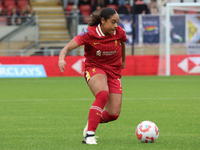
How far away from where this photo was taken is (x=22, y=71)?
62.2 feet

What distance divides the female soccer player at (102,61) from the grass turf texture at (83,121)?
0.34m

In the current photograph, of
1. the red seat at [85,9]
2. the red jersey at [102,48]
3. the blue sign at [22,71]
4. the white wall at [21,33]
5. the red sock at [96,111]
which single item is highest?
the red jersey at [102,48]

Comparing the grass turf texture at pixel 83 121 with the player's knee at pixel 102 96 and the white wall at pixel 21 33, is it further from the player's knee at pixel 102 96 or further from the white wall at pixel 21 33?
the white wall at pixel 21 33

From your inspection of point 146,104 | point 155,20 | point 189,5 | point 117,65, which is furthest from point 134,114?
point 155,20

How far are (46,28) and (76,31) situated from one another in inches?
110

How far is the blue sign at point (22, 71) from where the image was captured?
18859mm

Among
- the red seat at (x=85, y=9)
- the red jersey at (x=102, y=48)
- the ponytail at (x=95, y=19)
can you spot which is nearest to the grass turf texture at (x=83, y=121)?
the red jersey at (x=102, y=48)

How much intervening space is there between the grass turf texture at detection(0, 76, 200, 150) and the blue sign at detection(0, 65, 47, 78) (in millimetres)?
7115

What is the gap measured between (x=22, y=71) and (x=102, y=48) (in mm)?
14335

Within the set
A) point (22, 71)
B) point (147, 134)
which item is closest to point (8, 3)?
point (22, 71)

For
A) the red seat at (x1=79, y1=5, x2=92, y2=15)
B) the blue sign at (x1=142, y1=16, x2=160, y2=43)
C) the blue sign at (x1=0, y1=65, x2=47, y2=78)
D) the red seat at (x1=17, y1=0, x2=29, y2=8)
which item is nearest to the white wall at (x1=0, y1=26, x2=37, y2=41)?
the red seat at (x1=79, y1=5, x2=92, y2=15)

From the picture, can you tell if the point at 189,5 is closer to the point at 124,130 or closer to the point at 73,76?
the point at 73,76

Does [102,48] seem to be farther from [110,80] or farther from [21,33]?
[21,33]

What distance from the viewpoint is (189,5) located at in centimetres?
1769
